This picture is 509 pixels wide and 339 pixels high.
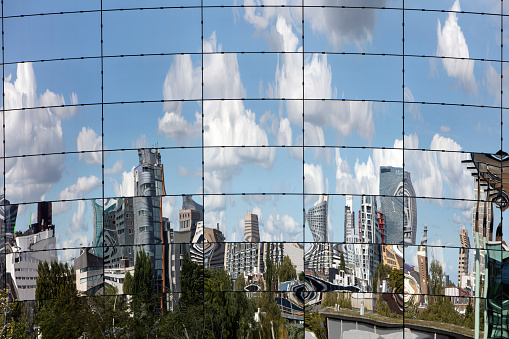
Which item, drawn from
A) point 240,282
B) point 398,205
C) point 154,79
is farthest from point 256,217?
point 154,79

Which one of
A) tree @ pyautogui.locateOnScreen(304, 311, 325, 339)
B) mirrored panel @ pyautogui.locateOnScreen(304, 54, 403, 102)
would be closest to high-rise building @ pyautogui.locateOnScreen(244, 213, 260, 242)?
tree @ pyautogui.locateOnScreen(304, 311, 325, 339)

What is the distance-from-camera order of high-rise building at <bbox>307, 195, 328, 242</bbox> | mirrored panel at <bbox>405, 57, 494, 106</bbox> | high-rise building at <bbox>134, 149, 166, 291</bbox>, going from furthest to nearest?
mirrored panel at <bbox>405, 57, 494, 106</bbox> → high-rise building at <bbox>134, 149, 166, 291</bbox> → high-rise building at <bbox>307, 195, 328, 242</bbox>

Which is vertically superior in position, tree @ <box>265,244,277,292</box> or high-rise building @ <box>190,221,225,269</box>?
high-rise building @ <box>190,221,225,269</box>

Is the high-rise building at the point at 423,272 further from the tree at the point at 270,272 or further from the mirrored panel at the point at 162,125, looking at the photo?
the mirrored panel at the point at 162,125

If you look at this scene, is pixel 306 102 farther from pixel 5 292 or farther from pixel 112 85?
pixel 5 292

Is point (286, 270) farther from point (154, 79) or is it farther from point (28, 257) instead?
point (28, 257)

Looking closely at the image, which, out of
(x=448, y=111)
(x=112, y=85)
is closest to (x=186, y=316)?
(x=112, y=85)

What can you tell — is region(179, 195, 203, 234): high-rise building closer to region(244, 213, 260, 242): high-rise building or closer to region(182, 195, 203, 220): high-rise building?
region(182, 195, 203, 220): high-rise building
